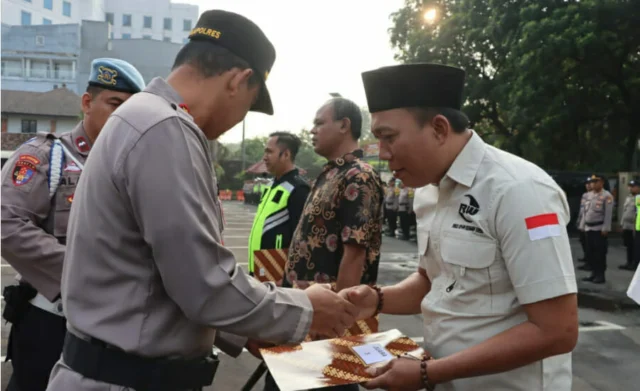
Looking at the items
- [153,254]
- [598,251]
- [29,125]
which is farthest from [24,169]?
[29,125]

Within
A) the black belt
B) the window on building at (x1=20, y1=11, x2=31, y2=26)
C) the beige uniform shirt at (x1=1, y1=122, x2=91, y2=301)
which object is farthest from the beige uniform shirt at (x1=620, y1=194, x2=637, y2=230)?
the window on building at (x1=20, y1=11, x2=31, y2=26)

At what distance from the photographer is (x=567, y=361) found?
1.68 meters

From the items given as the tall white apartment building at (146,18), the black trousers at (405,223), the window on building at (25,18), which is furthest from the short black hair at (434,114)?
the tall white apartment building at (146,18)

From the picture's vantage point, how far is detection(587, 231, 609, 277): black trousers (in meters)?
9.47

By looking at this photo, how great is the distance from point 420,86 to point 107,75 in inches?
71.2

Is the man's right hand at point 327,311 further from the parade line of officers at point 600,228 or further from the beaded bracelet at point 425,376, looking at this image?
the parade line of officers at point 600,228

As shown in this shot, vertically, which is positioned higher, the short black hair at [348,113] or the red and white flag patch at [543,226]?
the short black hair at [348,113]

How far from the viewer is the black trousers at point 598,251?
9469mm

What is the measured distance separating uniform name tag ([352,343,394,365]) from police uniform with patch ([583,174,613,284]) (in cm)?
895

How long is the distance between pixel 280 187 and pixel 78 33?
184ft

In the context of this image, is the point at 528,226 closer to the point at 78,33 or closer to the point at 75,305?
the point at 75,305

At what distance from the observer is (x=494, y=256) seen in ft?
5.11

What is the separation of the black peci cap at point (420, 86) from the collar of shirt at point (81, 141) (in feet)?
5.27

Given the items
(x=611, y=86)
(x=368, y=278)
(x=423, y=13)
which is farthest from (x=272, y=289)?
(x=423, y=13)
